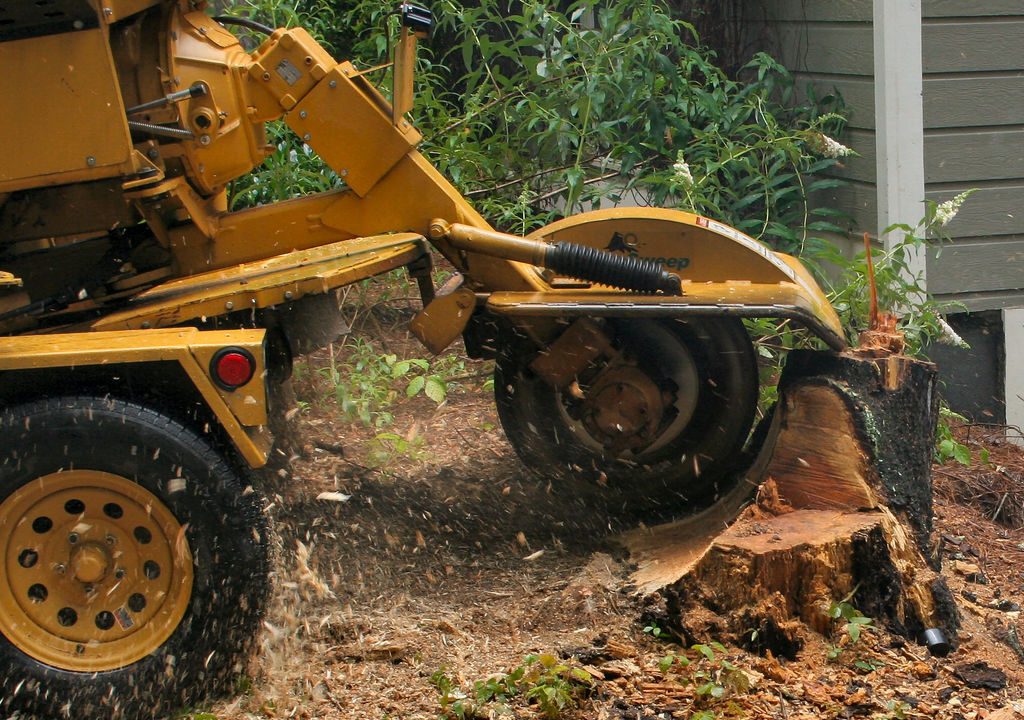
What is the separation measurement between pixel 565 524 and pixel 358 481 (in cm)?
90

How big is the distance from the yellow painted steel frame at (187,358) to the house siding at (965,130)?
13.3 feet

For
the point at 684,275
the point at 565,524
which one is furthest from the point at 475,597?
the point at 684,275

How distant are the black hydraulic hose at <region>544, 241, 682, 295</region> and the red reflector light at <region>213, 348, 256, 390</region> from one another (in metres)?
1.16

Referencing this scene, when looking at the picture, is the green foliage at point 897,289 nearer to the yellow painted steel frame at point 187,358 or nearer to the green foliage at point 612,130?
the green foliage at point 612,130

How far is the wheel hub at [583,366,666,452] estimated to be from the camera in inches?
177

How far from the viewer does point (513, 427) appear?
4.81 m

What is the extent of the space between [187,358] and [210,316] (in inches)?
18.0

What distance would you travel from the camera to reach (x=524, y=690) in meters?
3.33

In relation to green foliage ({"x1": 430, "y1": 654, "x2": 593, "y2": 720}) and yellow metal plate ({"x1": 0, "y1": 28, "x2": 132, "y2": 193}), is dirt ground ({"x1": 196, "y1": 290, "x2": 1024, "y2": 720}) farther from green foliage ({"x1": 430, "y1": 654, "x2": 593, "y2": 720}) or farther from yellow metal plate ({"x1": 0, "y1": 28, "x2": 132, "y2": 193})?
yellow metal plate ({"x1": 0, "y1": 28, "x2": 132, "y2": 193})

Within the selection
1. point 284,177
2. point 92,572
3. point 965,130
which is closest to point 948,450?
point 965,130

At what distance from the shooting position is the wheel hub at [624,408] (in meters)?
4.48

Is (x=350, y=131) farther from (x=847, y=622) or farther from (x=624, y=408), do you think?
(x=847, y=622)

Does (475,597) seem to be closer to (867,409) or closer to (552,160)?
(867,409)

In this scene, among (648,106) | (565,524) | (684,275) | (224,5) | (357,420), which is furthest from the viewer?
(224,5)
